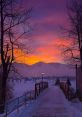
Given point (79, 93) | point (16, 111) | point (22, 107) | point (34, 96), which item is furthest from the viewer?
point (79, 93)

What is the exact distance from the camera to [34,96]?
40.8 m

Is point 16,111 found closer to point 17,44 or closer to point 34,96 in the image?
point 17,44

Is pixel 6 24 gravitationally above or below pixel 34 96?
above

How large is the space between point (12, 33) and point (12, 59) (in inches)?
91.5

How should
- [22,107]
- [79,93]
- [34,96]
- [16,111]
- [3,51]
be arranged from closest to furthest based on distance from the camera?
1. [16,111]
2. [22,107]
3. [3,51]
4. [34,96]
5. [79,93]

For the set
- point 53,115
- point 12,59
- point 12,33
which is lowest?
point 53,115

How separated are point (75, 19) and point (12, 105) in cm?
1652

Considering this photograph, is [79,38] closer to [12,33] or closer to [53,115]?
[12,33]

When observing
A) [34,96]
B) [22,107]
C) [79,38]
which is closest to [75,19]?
[79,38]

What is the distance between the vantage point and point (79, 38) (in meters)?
41.8

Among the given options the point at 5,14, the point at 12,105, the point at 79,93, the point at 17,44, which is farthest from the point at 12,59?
the point at 79,93

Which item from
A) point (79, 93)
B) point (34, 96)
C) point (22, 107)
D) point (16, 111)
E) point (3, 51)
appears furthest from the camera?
point (79, 93)

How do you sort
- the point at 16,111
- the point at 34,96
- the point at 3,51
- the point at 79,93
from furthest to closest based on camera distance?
1. the point at 79,93
2. the point at 34,96
3. the point at 3,51
4. the point at 16,111

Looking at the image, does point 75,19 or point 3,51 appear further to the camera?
point 75,19
